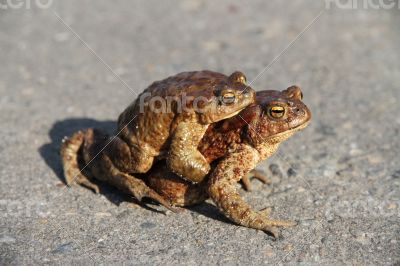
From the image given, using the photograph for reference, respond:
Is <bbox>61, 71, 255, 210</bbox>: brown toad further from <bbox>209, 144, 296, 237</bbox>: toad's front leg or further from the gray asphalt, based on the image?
the gray asphalt

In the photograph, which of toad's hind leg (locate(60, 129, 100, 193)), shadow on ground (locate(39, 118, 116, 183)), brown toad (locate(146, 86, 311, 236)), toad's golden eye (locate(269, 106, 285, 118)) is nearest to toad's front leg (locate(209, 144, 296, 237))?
brown toad (locate(146, 86, 311, 236))

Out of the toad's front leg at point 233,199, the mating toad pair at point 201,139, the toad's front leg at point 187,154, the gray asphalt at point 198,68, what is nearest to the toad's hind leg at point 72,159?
the gray asphalt at point 198,68

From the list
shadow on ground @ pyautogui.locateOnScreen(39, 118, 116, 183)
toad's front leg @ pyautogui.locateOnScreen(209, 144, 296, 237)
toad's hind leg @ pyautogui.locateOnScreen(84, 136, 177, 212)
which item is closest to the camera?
toad's front leg @ pyautogui.locateOnScreen(209, 144, 296, 237)

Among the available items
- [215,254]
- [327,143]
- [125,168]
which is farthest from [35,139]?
[327,143]

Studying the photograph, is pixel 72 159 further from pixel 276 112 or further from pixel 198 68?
pixel 198 68

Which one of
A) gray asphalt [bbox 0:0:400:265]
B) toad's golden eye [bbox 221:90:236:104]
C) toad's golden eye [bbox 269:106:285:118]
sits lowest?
gray asphalt [bbox 0:0:400:265]

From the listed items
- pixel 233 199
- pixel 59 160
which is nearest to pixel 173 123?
pixel 233 199

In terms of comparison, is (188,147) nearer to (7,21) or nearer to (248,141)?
(248,141)

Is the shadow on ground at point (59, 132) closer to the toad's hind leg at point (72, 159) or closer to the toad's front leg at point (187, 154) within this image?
the toad's hind leg at point (72, 159)

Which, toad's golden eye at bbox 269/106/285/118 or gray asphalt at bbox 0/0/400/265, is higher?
toad's golden eye at bbox 269/106/285/118
